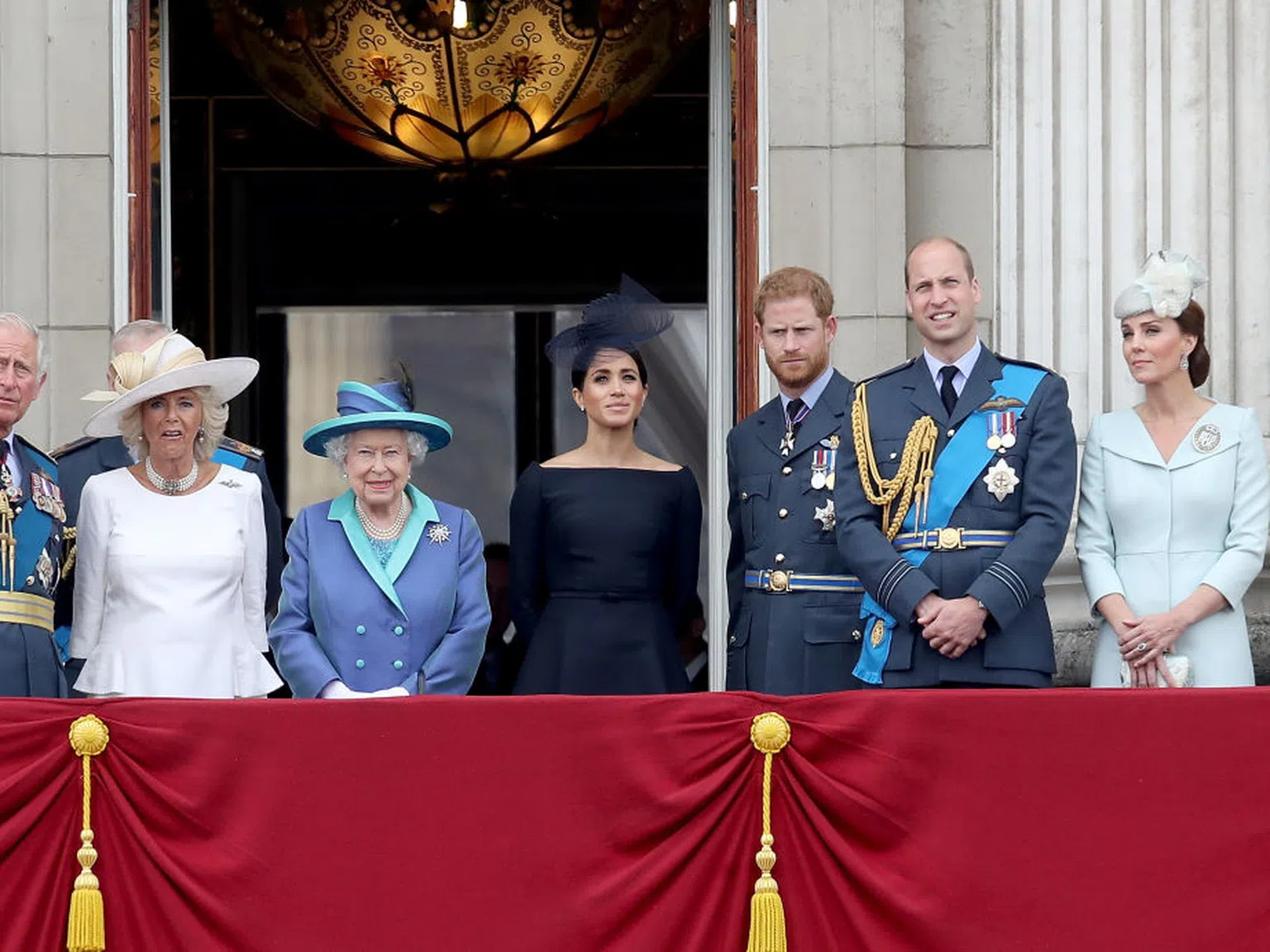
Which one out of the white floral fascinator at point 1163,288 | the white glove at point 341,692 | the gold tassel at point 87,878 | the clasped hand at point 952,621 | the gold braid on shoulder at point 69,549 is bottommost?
the gold tassel at point 87,878

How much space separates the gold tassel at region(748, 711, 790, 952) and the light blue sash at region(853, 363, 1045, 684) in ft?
2.18

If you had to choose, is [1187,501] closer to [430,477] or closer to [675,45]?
[675,45]

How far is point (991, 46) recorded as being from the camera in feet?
26.0

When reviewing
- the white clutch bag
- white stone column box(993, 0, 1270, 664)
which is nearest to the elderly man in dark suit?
the white clutch bag

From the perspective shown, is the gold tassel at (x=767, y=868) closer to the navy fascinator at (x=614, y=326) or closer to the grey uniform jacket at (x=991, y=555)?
the grey uniform jacket at (x=991, y=555)

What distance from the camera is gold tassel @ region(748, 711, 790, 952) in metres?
4.98

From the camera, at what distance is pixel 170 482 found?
5938mm

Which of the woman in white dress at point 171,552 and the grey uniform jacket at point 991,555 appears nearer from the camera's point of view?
the grey uniform jacket at point 991,555

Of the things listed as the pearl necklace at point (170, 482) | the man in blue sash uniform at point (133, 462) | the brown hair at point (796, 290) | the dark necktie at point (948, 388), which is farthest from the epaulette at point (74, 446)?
the dark necktie at point (948, 388)

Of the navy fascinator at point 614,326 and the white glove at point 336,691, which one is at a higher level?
the navy fascinator at point 614,326

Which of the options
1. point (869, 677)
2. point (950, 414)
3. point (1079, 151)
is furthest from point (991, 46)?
point (869, 677)

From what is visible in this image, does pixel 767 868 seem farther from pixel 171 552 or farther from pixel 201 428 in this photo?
pixel 201 428

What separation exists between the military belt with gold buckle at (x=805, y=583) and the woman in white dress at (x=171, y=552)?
1262 mm

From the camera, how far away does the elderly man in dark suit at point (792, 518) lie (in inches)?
238
